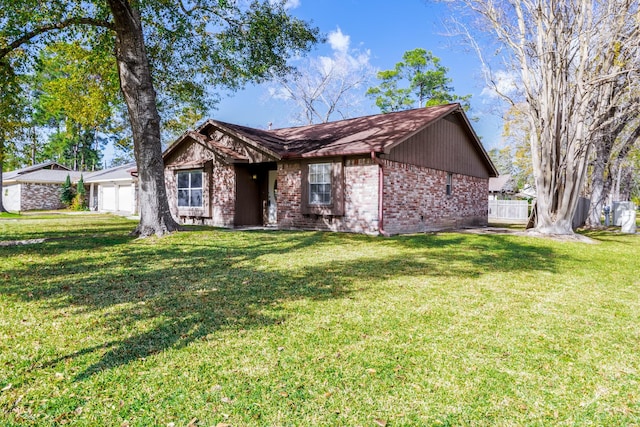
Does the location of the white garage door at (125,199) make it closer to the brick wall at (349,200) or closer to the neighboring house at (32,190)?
the neighboring house at (32,190)

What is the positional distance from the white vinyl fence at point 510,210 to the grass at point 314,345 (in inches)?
900

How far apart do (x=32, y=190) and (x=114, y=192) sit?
25.7ft

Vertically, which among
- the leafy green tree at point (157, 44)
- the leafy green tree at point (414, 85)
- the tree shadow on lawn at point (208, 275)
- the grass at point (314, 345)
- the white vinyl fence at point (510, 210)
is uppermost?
the leafy green tree at point (414, 85)

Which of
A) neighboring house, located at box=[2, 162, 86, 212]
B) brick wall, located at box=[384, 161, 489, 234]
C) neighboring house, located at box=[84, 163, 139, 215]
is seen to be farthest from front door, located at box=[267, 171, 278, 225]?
neighboring house, located at box=[2, 162, 86, 212]

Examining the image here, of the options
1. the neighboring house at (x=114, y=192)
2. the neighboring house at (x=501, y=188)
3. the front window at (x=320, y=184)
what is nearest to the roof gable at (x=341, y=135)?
the front window at (x=320, y=184)

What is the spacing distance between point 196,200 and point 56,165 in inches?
1113

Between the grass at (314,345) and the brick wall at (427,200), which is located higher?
the brick wall at (427,200)

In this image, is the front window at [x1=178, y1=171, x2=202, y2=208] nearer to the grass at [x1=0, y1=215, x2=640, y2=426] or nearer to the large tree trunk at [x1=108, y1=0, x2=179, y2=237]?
the large tree trunk at [x1=108, y1=0, x2=179, y2=237]

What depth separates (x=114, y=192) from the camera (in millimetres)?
28250

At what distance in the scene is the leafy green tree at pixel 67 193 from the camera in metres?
30.5

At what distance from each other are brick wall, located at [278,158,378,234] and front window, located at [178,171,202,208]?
13.7ft

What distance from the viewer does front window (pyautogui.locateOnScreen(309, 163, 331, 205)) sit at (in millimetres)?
12617

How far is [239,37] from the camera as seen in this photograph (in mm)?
12617

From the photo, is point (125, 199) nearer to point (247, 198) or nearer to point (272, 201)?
point (247, 198)
